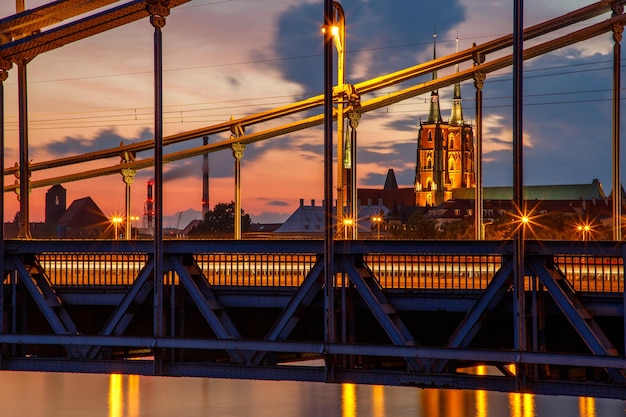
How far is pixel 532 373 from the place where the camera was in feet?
74.6

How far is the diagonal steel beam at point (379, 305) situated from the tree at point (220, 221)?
118086 millimetres

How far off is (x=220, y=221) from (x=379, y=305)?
423ft

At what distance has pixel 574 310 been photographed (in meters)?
22.0

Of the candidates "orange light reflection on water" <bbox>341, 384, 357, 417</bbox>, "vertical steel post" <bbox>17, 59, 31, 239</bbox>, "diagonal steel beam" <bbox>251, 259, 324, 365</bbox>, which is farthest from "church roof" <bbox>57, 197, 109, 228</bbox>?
"diagonal steel beam" <bbox>251, 259, 324, 365</bbox>

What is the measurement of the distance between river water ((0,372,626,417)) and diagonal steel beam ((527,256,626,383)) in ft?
221

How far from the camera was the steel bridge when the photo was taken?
73.7 feet

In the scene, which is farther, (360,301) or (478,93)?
(478,93)

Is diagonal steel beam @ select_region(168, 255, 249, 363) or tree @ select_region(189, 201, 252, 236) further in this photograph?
tree @ select_region(189, 201, 252, 236)

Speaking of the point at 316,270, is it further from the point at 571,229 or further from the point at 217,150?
the point at 571,229

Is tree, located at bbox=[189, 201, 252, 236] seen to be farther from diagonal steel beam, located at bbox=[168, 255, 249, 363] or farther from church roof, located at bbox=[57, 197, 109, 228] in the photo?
diagonal steel beam, located at bbox=[168, 255, 249, 363]

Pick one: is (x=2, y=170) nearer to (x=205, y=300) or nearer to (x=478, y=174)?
(x=205, y=300)

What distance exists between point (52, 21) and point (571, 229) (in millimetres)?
97310

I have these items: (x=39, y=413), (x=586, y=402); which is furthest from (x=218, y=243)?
(x=586, y=402)

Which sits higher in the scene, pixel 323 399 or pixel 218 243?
pixel 218 243
